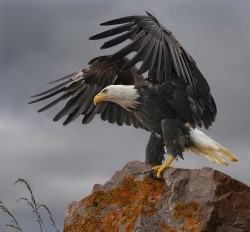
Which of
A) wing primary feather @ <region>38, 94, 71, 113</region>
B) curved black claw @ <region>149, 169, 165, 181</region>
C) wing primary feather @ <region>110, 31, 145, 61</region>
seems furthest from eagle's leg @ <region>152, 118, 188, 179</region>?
wing primary feather @ <region>38, 94, 71, 113</region>

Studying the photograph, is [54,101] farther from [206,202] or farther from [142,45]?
[206,202]

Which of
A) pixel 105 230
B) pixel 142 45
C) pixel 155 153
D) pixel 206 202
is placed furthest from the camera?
pixel 155 153

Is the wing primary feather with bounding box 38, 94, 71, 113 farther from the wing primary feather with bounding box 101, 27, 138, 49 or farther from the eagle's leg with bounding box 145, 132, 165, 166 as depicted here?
the wing primary feather with bounding box 101, 27, 138, 49

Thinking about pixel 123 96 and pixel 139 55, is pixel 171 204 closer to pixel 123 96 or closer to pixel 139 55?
pixel 139 55

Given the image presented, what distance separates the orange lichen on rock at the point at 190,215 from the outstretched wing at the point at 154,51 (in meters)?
1.35

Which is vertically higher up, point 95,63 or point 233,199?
point 95,63

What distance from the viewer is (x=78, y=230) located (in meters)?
4.75

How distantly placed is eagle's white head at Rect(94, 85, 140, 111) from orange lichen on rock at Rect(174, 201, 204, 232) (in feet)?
6.04

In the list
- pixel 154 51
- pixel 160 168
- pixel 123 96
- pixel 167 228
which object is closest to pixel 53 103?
pixel 123 96

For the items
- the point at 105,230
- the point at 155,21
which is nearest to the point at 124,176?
the point at 105,230

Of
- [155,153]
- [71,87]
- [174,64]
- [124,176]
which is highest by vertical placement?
[71,87]

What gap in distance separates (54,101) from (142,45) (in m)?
2.85

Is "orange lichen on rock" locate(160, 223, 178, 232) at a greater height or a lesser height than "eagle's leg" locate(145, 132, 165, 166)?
lesser

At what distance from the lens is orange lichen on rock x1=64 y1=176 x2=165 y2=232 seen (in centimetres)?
430
